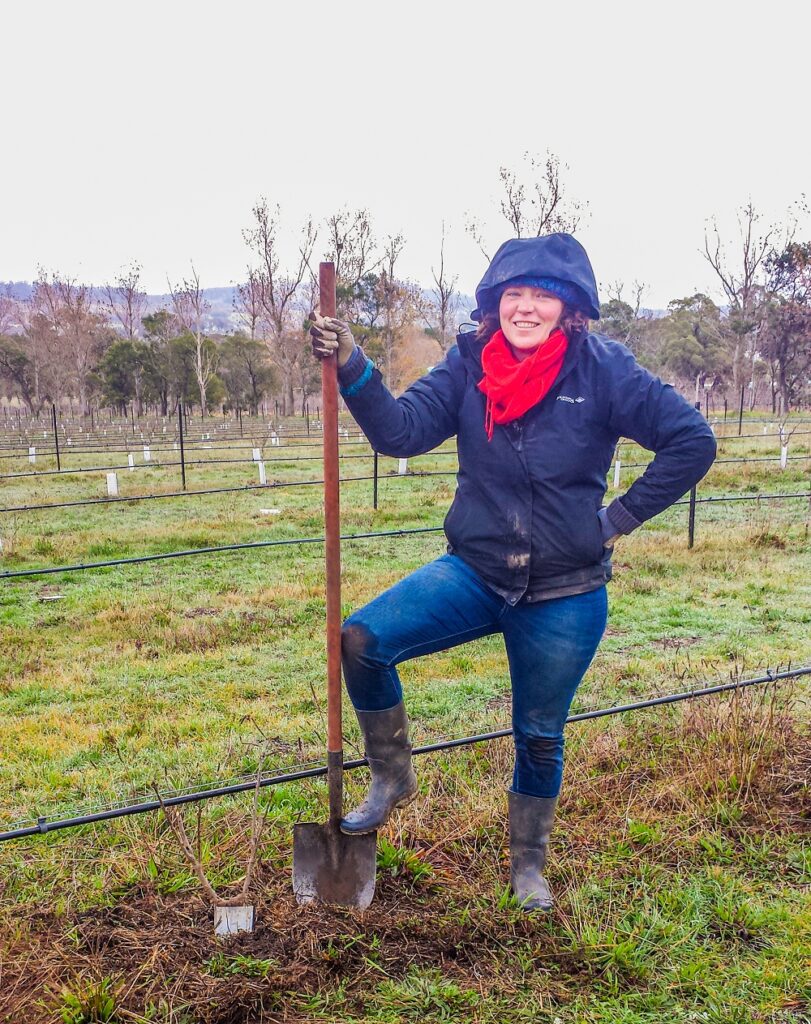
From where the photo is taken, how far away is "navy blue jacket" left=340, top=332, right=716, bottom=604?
2342mm

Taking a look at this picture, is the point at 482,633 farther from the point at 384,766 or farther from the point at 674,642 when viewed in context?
the point at 674,642

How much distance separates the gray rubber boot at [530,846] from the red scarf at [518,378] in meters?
1.20

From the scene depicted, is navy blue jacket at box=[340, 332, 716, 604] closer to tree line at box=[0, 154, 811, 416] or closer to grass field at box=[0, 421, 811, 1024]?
grass field at box=[0, 421, 811, 1024]

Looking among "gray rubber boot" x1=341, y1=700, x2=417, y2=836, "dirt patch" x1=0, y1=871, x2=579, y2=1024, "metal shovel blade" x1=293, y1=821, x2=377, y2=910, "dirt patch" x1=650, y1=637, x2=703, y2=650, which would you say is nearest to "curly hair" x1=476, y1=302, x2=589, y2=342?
"gray rubber boot" x1=341, y1=700, x2=417, y2=836

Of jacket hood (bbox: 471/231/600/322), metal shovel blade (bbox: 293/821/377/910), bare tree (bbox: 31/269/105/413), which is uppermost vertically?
bare tree (bbox: 31/269/105/413)

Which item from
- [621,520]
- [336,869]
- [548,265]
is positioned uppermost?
[548,265]

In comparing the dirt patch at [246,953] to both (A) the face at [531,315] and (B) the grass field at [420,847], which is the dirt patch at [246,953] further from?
(A) the face at [531,315]

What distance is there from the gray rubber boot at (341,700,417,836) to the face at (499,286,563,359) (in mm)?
1199

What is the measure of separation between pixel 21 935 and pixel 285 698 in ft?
9.39

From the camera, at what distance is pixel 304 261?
37750 mm

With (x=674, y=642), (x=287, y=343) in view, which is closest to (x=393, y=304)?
(x=287, y=343)

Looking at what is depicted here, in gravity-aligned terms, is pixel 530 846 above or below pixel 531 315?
below

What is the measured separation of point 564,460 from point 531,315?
45 cm

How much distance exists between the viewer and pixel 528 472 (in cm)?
235
